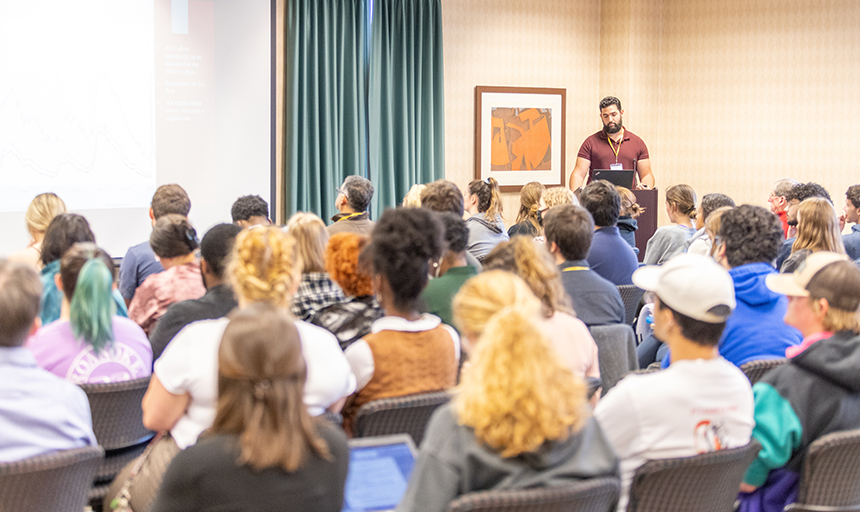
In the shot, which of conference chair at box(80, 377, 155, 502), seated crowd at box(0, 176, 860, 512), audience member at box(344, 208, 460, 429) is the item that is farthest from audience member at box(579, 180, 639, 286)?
conference chair at box(80, 377, 155, 502)

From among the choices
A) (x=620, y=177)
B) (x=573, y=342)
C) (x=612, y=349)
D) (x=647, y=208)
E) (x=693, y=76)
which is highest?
(x=693, y=76)

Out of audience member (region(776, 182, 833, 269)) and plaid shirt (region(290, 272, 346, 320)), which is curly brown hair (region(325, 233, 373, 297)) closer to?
plaid shirt (region(290, 272, 346, 320))

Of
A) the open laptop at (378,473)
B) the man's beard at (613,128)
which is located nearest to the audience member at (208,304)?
the open laptop at (378,473)

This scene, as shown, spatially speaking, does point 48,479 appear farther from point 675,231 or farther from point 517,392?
point 675,231

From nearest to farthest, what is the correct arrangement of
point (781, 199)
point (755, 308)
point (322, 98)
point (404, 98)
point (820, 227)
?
point (755, 308)
point (820, 227)
point (781, 199)
point (322, 98)
point (404, 98)

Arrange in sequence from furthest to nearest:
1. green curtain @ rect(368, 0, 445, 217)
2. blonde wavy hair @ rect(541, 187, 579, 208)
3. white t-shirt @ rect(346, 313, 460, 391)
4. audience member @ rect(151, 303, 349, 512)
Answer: green curtain @ rect(368, 0, 445, 217) → blonde wavy hair @ rect(541, 187, 579, 208) → white t-shirt @ rect(346, 313, 460, 391) → audience member @ rect(151, 303, 349, 512)

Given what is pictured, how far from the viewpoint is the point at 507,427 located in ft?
4.36

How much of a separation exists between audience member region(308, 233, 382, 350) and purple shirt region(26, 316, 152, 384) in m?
0.52

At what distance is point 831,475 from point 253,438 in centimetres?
135

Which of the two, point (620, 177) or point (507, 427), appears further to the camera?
point (620, 177)

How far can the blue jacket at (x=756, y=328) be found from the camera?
250cm

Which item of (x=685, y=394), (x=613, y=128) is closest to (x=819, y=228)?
(x=685, y=394)

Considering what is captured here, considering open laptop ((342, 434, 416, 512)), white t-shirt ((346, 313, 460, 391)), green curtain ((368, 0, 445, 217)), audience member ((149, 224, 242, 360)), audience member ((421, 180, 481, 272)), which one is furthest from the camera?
green curtain ((368, 0, 445, 217))

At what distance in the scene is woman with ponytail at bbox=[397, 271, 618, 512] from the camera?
1333 mm
